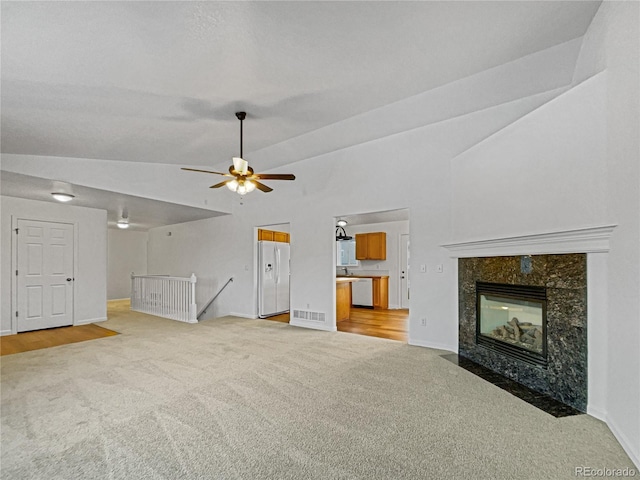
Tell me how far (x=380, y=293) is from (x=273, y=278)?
297 cm

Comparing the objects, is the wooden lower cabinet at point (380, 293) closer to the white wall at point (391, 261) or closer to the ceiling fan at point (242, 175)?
the white wall at point (391, 261)

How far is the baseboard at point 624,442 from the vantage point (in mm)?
1919

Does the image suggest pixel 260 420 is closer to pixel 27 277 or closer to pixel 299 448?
pixel 299 448

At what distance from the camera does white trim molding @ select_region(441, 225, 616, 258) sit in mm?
2398

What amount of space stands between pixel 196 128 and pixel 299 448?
374 cm

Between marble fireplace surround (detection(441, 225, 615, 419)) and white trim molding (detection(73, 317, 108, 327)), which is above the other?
marble fireplace surround (detection(441, 225, 615, 419))

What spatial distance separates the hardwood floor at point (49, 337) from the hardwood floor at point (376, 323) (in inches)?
124

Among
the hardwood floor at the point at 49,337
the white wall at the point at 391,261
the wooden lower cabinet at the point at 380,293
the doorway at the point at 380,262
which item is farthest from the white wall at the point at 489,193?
the white wall at the point at 391,261

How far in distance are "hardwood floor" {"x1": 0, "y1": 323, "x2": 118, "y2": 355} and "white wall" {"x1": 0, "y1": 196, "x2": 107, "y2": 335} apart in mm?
404

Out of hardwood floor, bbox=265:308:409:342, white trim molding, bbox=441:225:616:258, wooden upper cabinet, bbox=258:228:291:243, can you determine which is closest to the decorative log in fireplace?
white trim molding, bbox=441:225:616:258

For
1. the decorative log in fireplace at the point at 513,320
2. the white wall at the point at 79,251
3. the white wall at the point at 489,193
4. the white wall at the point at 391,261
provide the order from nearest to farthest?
the white wall at the point at 489,193 → the decorative log in fireplace at the point at 513,320 → the white wall at the point at 79,251 → the white wall at the point at 391,261

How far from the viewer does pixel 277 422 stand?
2418 mm

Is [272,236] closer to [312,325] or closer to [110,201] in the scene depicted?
[312,325]

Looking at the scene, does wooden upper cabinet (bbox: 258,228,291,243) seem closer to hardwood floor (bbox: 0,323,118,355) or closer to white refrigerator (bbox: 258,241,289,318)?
white refrigerator (bbox: 258,241,289,318)
